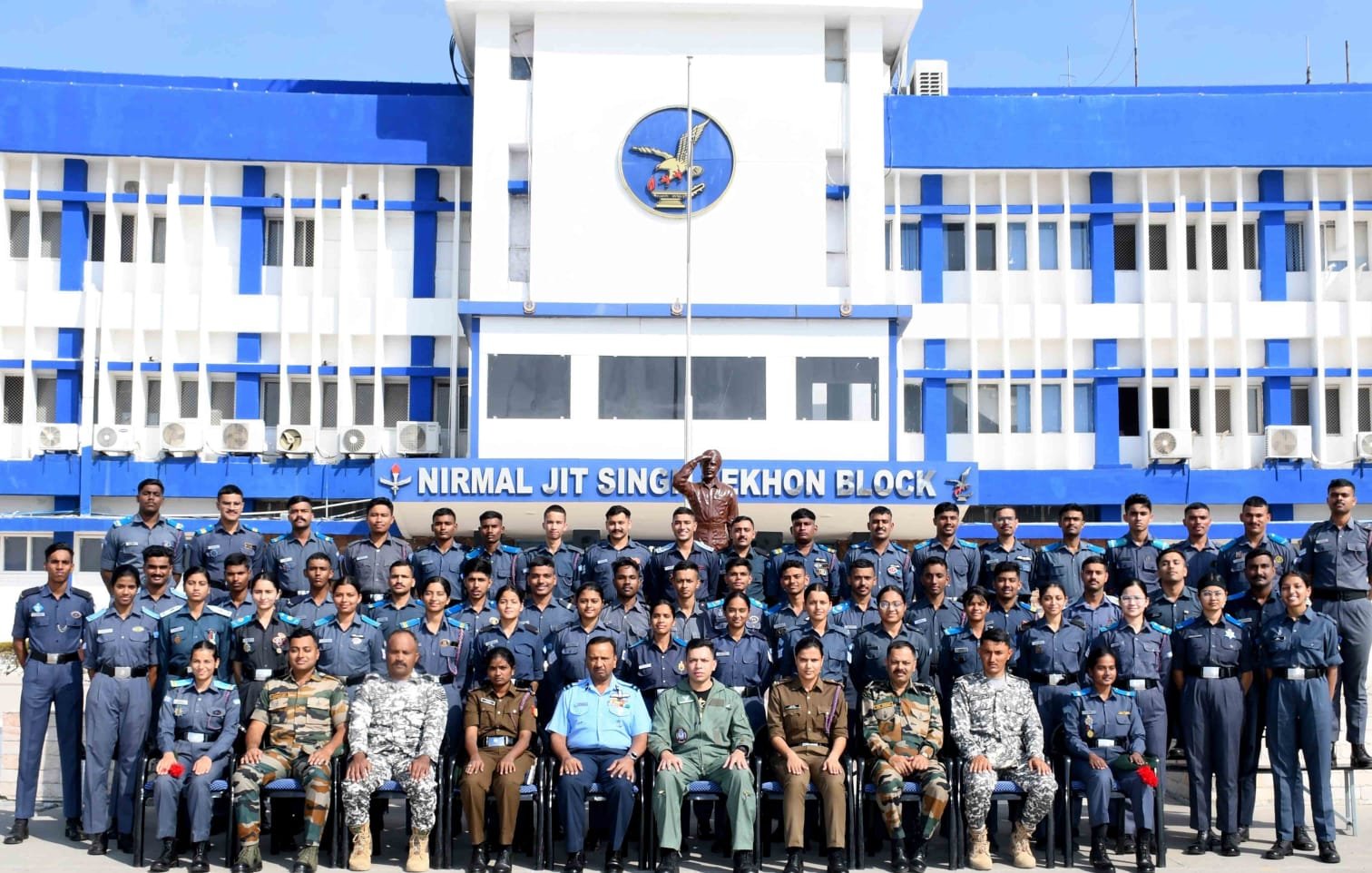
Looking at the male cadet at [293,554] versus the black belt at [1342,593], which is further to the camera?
the male cadet at [293,554]

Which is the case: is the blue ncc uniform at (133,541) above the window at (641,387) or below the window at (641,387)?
below

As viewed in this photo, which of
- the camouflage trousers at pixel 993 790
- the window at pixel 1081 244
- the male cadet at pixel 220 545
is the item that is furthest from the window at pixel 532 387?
the camouflage trousers at pixel 993 790

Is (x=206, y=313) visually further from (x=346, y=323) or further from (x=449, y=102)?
(x=449, y=102)

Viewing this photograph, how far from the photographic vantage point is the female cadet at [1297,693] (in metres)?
8.80

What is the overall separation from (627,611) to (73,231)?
1688cm

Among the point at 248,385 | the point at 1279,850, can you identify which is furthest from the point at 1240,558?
the point at 248,385

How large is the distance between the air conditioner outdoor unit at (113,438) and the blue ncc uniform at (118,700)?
14.2 metres

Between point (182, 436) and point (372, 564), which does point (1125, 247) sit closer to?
point (182, 436)

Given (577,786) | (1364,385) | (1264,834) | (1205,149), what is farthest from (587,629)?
(1364,385)

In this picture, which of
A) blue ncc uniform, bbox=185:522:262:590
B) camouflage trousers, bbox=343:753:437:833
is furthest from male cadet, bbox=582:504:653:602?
camouflage trousers, bbox=343:753:437:833

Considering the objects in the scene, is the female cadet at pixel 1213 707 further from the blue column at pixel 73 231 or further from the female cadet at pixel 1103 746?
the blue column at pixel 73 231

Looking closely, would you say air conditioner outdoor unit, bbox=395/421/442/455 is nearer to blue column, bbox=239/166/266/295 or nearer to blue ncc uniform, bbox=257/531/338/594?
blue column, bbox=239/166/266/295

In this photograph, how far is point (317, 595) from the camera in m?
9.83

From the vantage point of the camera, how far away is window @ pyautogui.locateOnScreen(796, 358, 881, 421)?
20547 mm
